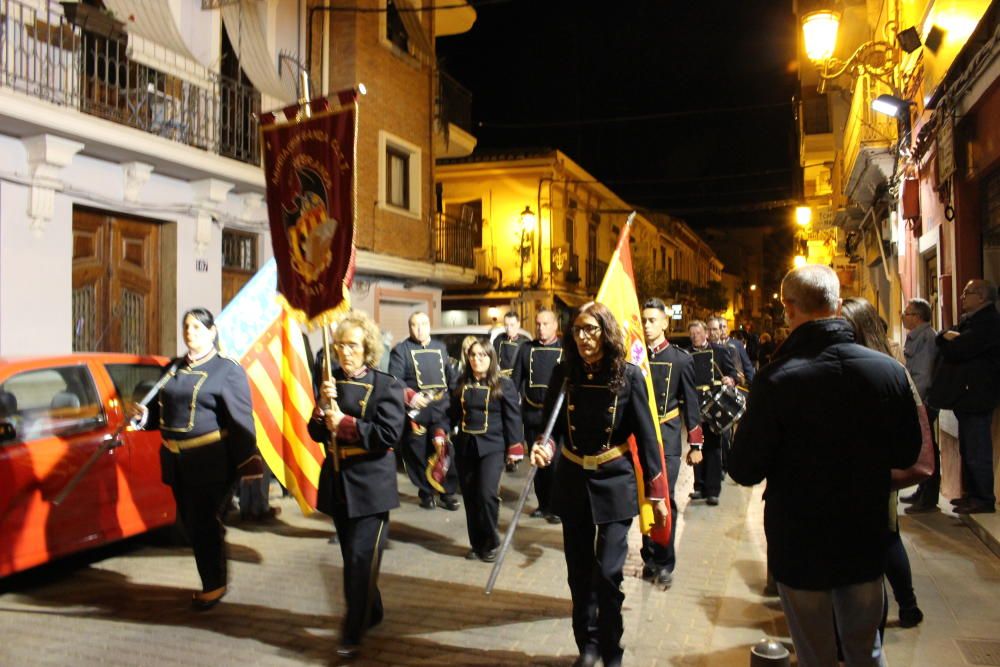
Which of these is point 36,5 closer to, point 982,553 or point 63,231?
point 63,231

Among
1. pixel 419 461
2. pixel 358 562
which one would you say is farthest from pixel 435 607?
pixel 419 461

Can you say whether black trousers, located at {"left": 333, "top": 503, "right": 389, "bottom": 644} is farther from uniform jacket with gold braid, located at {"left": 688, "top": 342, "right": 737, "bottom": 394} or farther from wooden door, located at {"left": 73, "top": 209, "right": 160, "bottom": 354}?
wooden door, located at {"left": 73, "top": 209, "right": 160, "bottom": 354}

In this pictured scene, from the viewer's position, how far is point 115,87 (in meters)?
11.1

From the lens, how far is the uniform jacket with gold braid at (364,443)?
4918 millimetres

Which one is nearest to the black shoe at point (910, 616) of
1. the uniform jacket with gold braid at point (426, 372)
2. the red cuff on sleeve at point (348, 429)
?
the red cuff on sleeve at point (348, 429)

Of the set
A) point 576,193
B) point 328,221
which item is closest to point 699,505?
point 328,221

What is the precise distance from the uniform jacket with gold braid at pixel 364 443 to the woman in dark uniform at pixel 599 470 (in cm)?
91

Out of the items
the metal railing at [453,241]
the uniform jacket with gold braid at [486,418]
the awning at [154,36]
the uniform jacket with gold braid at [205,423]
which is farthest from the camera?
the metal railing at [453,241]

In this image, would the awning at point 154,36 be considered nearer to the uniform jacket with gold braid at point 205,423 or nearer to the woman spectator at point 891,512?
the uniform jacket with gold braid at point 205,423

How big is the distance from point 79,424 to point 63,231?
488cm

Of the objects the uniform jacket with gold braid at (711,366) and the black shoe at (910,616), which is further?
the uniform jacket with gold braid at (711,366)

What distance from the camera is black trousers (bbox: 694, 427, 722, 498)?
9.15 metres

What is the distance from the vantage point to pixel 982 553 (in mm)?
6711

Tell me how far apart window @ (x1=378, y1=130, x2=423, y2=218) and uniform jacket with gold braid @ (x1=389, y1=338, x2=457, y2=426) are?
9778mm
